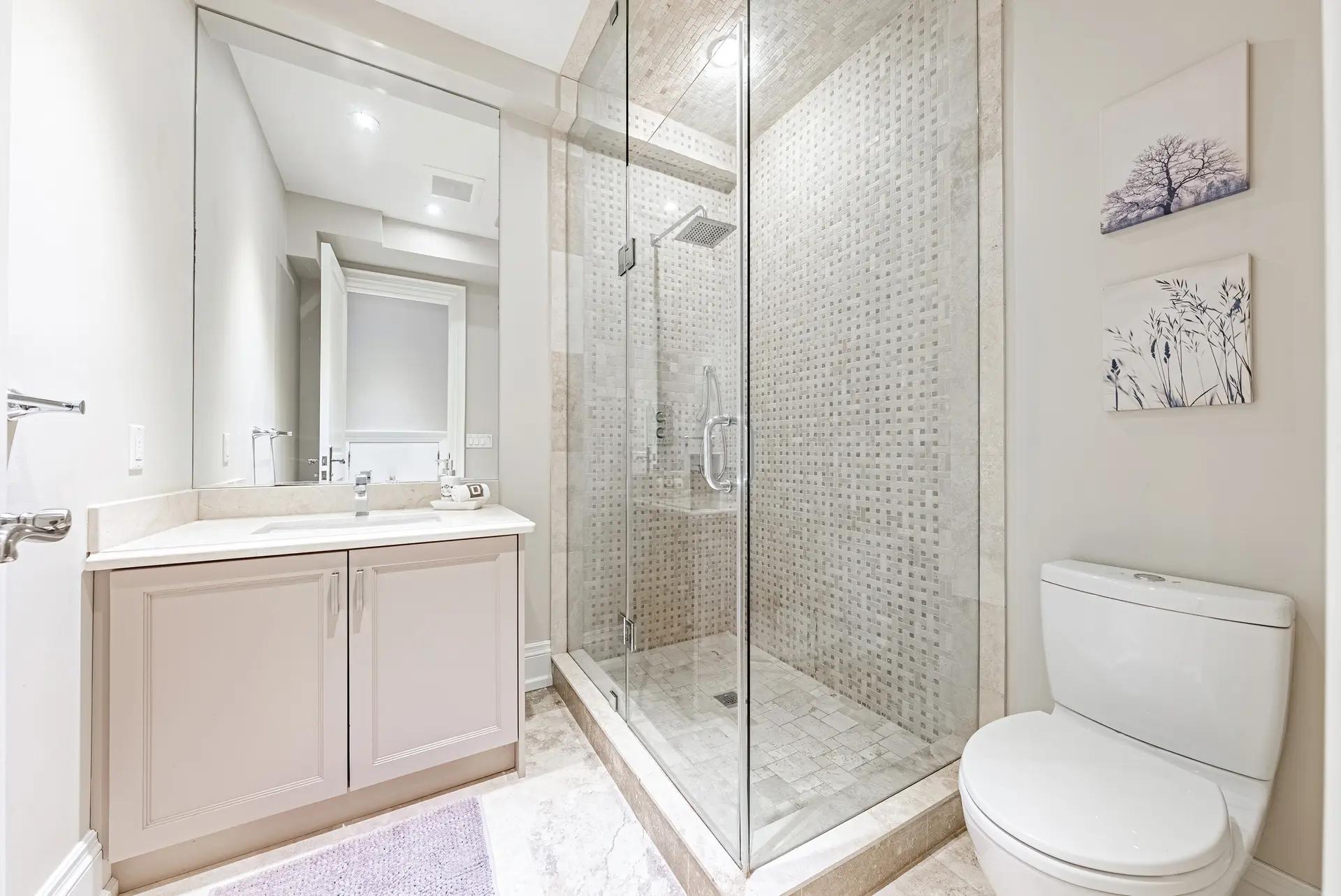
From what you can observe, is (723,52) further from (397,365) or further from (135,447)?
(135,447)

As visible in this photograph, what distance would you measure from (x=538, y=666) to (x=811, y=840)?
1370mm

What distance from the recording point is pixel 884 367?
1.70m

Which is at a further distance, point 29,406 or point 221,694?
point 221,694

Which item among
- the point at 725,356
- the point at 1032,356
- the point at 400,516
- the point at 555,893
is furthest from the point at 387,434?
the point at 1032,356

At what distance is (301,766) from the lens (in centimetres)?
136

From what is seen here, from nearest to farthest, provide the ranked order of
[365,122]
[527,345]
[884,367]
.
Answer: [884,367] < [365,122] < [527,345]

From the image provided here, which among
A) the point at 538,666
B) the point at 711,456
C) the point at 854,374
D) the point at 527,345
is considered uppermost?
the point at 527,345

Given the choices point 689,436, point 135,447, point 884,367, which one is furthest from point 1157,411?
point 135,447

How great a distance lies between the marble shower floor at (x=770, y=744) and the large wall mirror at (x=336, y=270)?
1134 millimetres

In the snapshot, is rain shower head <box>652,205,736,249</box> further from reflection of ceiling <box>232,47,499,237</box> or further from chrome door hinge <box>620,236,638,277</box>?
reflection of ceiling <box>232,47,499,237</box>

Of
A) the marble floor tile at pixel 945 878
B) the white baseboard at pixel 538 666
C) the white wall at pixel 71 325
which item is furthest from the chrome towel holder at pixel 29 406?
the marble floor tile at pixel 945 878

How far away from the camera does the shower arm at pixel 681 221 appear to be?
61.5 inches

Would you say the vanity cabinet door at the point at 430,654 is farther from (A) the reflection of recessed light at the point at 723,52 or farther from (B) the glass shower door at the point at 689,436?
(A) the reflection of recessed light at the point at 723,52

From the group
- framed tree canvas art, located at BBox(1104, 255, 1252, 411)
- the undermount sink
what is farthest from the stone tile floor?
framed tree canvas art, located at BBox(1104, 255, 1252, 411)
